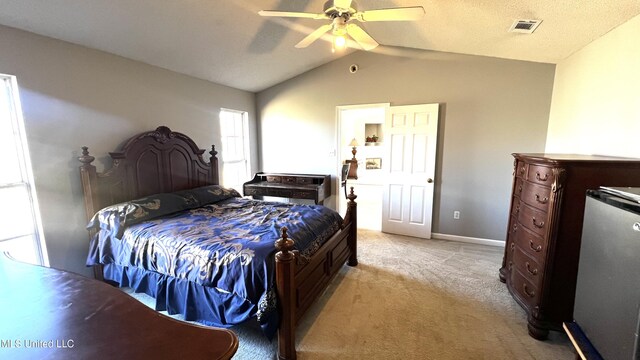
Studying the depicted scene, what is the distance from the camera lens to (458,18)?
101 inches

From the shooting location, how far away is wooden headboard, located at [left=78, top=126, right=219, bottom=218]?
258 centimetres

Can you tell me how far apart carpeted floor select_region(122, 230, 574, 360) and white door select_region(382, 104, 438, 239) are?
0.87m

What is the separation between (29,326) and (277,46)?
11.0 feet

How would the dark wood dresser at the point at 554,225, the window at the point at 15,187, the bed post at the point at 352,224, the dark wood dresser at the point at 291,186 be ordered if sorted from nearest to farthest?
the dark wood dresser at the point at 554,225
the window at the point at 15,187
the bed post at the point at 352,224
the dark wood dresser at the point at 291,186

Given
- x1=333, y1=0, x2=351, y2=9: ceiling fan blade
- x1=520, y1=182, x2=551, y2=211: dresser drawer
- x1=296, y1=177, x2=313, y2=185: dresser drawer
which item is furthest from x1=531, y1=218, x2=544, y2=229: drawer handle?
x1=296, y1=177, x2=313, y2=185: dresser drawer

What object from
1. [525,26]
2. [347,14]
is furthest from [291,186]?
[525,26]

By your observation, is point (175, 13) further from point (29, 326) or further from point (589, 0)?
point (589, 0)

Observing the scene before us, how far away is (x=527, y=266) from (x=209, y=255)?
247 centimetres

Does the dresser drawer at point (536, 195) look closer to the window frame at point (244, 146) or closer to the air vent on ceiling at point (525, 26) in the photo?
the air vent on ceiling at point (525, 26)

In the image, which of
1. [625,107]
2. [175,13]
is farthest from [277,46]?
[625,107]

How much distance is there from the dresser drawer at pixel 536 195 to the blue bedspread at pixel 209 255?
1.67m

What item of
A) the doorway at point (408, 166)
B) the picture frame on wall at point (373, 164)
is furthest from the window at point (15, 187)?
the picture frame on wall at point (373, 164)

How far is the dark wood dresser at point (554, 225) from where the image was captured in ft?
5.92

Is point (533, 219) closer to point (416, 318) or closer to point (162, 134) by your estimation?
point (416, 318)
